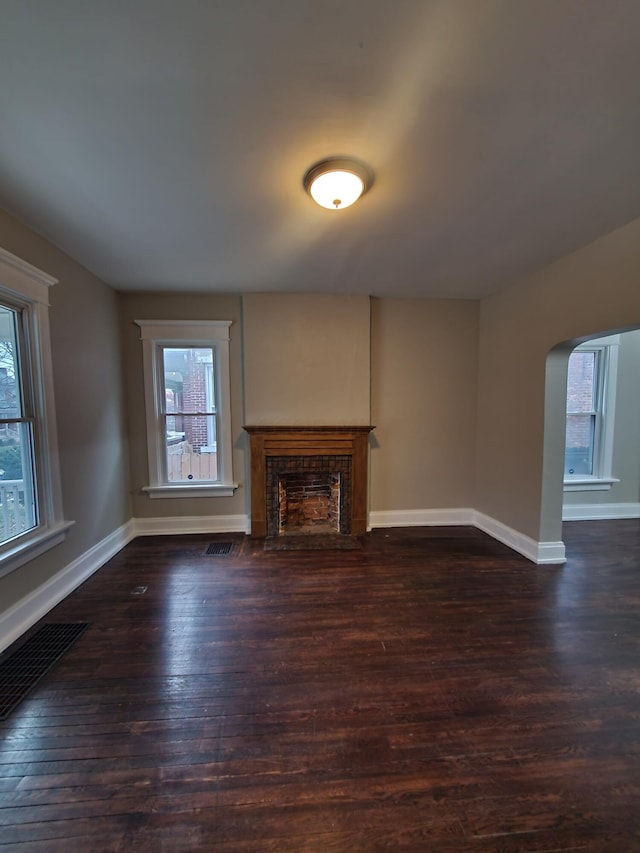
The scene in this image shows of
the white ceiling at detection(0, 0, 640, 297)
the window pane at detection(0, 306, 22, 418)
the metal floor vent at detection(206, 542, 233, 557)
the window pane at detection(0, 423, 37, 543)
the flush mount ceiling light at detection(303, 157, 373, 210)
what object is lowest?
the metal floor vent at detection(206, 542, 233, 557)

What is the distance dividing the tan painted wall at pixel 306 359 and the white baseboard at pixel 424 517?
1157 mm

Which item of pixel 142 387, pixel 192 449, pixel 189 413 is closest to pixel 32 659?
pixel 192 449

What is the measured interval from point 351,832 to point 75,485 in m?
2.72

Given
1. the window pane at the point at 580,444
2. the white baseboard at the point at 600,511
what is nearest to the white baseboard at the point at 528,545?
the white baseboard at the point at 600,511

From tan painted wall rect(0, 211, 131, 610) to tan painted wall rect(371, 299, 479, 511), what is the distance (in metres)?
2.66

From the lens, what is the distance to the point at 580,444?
13.8 feet

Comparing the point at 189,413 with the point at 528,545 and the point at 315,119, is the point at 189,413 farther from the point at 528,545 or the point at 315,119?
the point at 528,545

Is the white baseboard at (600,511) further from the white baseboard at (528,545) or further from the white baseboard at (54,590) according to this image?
the white baseboard at (54,590)

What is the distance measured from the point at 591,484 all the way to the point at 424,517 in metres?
2.12

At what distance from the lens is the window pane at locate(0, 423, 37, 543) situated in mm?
2148

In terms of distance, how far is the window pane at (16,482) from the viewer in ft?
7.05

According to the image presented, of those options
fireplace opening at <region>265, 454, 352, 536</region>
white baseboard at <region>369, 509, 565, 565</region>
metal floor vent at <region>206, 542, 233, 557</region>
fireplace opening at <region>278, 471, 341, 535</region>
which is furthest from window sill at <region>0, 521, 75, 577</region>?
white baseboard at <region>369, 509, 565, 565</region>

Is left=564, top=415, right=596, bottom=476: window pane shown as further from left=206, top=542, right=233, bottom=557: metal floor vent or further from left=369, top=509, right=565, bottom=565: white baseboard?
left=206, top=542, right=233, bottom=557: metal floor vent

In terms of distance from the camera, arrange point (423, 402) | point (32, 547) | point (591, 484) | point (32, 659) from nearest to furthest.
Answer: point (32, 659), point (32, 547), point (423, 402), point (591, 484)
